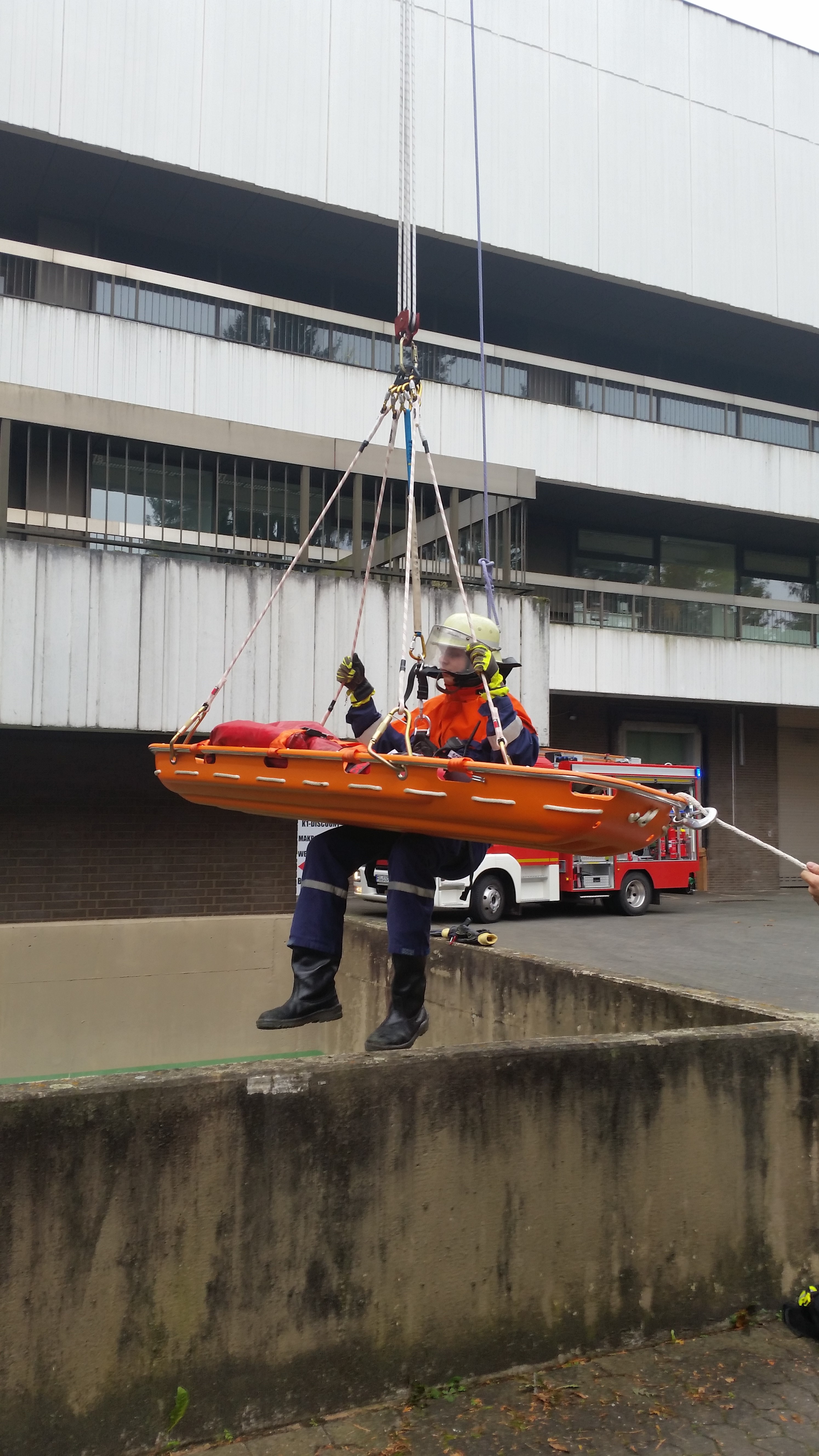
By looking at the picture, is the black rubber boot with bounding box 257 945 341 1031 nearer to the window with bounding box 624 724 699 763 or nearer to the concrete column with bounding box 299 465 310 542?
the concrete column with bounding box 299 465 310 542

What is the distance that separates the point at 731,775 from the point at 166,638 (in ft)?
58.1

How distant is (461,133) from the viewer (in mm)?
21766

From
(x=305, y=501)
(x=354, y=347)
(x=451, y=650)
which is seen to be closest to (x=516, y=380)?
(x=354, y=347)

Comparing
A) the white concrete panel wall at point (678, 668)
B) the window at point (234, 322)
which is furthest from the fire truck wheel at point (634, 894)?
the window at point (234, 322)

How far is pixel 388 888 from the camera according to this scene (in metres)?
5.24

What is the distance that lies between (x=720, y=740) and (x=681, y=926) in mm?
8945

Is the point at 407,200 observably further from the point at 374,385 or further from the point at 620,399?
the point at 620,399

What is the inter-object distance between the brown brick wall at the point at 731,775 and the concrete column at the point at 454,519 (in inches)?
414

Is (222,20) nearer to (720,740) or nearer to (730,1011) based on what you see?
(720,740)

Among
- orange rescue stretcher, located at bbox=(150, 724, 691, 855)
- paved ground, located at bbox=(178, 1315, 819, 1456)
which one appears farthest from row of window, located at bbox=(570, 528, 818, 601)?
paved ground, located at bbox=(178, 1315, 819, 1456)

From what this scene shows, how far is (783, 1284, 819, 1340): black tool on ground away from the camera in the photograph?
4.23 meters

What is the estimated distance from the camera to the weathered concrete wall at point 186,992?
7.73 meters

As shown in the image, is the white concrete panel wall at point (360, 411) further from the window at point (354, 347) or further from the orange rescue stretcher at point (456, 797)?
the orange rescue stretcher at point (456, 797)

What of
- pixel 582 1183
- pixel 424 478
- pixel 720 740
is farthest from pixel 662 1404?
pixel 720 740
